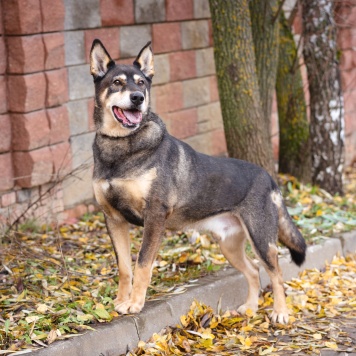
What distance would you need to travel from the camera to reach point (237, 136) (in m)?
8.34

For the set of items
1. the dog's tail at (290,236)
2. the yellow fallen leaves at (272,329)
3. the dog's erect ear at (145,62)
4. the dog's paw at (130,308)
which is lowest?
the yellow fallen leaves at (272,329)

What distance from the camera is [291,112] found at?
10.0 meters

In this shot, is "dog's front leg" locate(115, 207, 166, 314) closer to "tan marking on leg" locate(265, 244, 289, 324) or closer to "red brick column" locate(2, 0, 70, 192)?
"tan marking on leg" locate(265, 244, 289, 324)

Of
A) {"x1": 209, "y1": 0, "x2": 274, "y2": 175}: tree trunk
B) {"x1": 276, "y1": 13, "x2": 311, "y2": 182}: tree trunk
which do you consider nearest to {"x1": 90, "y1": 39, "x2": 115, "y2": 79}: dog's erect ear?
{"x1": 209, "y1": 0, "x2": 274, "y2": 175}: tree trunk

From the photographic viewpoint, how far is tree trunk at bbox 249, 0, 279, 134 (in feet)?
29.1

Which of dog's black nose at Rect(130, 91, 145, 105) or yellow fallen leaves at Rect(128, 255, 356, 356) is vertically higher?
dog's black nose at Rect(130, 91, 145, 105)

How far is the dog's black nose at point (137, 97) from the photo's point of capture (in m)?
5.28

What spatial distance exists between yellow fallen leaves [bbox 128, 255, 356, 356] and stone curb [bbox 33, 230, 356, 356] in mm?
74

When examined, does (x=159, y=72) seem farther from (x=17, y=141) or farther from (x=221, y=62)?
(x=17, y=141)

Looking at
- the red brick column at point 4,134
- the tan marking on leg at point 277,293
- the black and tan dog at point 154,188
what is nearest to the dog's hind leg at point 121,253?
the black and tan dog at point 154,188

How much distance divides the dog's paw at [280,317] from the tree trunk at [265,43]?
10.1 feet

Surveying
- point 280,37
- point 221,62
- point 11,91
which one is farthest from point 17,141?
point 280,37

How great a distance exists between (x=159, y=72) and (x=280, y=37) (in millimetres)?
1807

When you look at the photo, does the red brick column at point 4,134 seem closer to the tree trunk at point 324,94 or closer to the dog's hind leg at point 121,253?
the dog's hind leg at point 121,253
